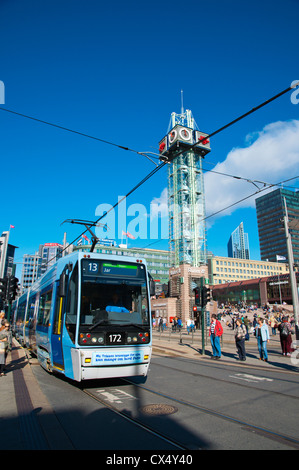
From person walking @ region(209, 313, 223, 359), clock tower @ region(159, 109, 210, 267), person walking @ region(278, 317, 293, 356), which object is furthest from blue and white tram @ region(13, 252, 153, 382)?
clock tower @ region(159, 109, 210, 267)

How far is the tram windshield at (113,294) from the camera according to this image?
6973 millimetres

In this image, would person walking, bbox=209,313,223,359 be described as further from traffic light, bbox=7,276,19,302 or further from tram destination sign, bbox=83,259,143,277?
traffic light, bbox=7,276,19,302

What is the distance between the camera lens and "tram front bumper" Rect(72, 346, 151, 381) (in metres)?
6.47

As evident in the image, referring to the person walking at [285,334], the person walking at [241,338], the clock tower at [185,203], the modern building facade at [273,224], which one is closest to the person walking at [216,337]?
the person walking at [241,338]

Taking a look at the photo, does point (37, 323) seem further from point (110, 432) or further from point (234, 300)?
point (234, 300)

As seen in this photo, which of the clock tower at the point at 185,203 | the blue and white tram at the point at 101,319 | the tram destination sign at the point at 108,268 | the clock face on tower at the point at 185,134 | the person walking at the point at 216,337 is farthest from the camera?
the clock face on tower at the point at 185,134

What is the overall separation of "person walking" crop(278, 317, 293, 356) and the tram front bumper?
8.47m

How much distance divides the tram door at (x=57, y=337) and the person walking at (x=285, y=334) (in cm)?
975

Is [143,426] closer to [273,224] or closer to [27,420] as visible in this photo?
[27,420]

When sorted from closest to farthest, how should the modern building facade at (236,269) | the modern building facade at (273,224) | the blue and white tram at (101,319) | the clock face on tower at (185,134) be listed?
1. the blue and white tram at (101,319)
2. the clock face on tower at (185,134)
3. the modern building facade at (236,269)
4. the modern building facade at (273,224)

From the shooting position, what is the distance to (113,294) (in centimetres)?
750

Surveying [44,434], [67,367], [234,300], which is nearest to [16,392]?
[67,367]

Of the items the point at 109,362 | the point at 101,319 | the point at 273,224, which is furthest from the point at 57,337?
the point at 273,224

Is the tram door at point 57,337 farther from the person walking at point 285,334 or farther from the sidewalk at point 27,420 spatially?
the person walking at point 285,334
